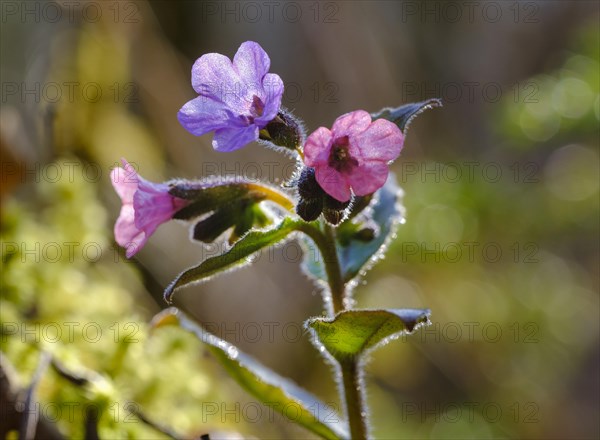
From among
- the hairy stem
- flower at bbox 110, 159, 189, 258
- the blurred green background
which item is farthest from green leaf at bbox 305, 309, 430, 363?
the blurred green background

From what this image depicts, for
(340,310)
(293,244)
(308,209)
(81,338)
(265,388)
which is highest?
(308,209)

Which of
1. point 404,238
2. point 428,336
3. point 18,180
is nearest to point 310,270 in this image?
point 18,180

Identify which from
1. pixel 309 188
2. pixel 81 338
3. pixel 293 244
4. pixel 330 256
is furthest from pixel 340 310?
pixel 293 244

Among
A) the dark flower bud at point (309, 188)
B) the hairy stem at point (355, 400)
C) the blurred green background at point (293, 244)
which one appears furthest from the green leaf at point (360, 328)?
the blurred green background at point (293, 244)

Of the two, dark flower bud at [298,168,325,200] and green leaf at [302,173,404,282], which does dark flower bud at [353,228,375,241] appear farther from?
dark flower bud at [298,168,325,200]

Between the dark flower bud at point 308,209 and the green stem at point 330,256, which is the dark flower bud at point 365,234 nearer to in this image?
the green stem at point 330,256

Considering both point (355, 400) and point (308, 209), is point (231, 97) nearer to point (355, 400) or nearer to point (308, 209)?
point (308, 209)

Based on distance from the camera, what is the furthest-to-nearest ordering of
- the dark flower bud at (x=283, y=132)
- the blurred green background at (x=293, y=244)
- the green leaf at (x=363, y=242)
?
the blurred green background at (x=293, y=244) → the green leaf at (x=363, y=242) → the dark flower bud at (x=283, y=132)
